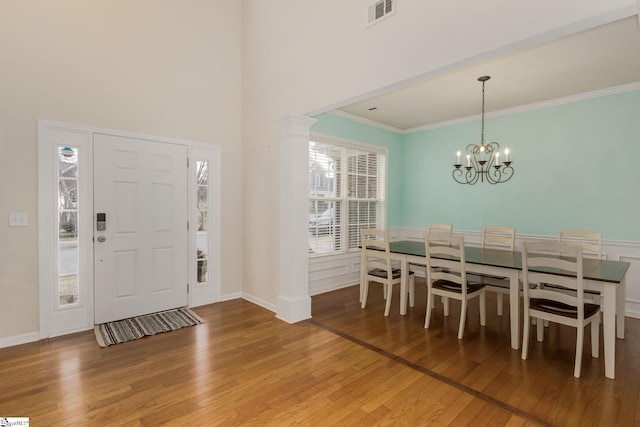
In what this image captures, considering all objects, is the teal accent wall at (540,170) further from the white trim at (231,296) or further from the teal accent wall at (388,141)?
the white trim at (231,296)

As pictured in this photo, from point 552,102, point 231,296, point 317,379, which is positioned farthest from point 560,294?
point 231,296

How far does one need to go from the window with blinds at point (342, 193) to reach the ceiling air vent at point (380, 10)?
2.05m

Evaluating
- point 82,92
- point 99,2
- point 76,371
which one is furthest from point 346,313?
point 99,2

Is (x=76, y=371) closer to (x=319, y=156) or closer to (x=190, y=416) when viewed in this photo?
(x=190, y=416)

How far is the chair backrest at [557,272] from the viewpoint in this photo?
7.98ft

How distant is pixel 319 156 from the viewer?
4.73 meters

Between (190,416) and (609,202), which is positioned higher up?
(609,202)

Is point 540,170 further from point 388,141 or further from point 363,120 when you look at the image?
point 363,120

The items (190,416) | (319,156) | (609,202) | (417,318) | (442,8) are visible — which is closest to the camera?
(190,416)

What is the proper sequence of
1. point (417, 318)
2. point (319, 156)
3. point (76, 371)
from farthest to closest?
1. point (319, 156)
2. point (417, 318)
3. point (76, 371)

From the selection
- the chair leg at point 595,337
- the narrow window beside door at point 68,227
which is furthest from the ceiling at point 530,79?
the narrow window beside door at point 68,227

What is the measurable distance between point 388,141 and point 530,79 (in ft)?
8.08

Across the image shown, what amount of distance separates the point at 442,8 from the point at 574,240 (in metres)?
3.58

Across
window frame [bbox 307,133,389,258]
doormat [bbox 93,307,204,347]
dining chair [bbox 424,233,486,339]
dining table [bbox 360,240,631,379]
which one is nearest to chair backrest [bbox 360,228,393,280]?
dining table [bbox 360,240,631,379]
